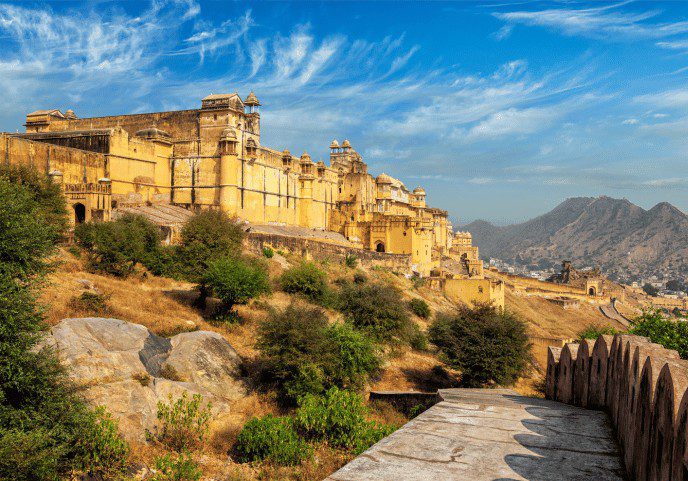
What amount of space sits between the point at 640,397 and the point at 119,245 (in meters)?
19.6

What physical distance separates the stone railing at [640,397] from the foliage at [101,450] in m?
7.22

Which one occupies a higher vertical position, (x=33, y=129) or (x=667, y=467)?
(x=33, y=129)

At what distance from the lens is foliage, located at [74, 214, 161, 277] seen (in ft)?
66.2

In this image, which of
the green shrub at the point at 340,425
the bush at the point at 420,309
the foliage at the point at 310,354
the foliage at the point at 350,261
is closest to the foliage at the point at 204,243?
the foliage at the point at 310,354

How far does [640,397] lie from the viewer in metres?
4.50

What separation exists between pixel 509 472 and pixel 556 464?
0.47 m

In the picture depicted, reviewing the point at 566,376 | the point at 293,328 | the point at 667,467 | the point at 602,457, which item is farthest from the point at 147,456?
the point at 667,467

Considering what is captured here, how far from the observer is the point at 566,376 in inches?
294

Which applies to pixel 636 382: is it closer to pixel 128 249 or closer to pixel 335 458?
pixel 335 458

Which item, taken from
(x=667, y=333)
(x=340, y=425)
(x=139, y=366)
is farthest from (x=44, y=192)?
(x=667, y=333)

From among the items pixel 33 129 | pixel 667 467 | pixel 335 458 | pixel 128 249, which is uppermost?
pixel 33 129

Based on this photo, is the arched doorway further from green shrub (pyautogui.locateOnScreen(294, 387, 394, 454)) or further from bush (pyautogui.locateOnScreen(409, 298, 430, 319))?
green shrub (pyautogui.locateOnScreen(294, 387, 394, 454))

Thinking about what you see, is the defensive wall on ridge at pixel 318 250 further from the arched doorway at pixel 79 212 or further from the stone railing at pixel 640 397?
the stone railing at pixel 640 397

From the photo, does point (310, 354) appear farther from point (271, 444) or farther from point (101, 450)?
point (101, 450)
